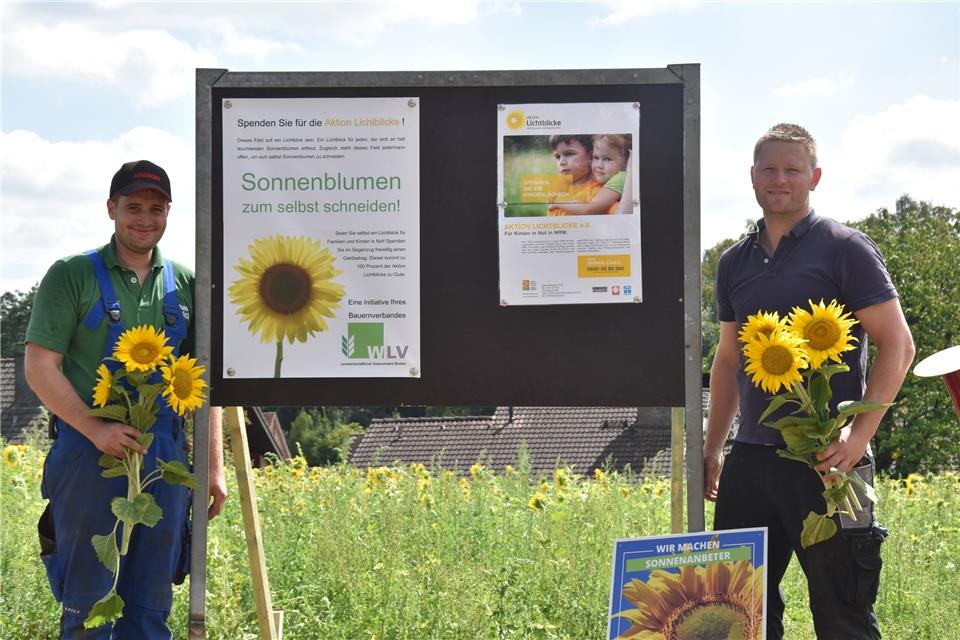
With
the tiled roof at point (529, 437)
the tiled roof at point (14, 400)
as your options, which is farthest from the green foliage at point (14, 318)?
the tiled roof at point (529, 437)

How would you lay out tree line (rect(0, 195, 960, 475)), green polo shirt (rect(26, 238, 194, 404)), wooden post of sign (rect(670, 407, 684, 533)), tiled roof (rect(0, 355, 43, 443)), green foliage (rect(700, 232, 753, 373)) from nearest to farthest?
green polo shirt (rect(26, 238, 194, 404))
wooden post of sign (rect(670, 407, 684, 533))
tree line (rect(0, 195, 960, 475))
green foliage (rect(700, 232, 753, 373))
tiled roof (rect(0, 355, 43, 443))

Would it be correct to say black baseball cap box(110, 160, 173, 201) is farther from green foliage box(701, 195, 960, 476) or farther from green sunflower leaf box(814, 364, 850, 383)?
green foliage box(701, 195, 960, 476)

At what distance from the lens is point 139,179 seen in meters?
4.20

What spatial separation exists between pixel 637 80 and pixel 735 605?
196cm

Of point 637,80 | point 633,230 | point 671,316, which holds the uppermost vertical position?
point 637,80

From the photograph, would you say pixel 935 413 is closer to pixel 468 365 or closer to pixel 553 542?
pixel 553 542

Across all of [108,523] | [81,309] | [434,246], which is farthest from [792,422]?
[81,309]

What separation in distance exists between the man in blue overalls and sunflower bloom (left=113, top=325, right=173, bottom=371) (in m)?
0.23

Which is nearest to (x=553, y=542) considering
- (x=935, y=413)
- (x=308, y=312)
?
(x=308, y=312)

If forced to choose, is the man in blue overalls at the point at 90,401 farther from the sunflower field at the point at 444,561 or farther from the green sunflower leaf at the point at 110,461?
the sunflower field at the point at 444,561

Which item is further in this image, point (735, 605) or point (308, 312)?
point (308, 312)

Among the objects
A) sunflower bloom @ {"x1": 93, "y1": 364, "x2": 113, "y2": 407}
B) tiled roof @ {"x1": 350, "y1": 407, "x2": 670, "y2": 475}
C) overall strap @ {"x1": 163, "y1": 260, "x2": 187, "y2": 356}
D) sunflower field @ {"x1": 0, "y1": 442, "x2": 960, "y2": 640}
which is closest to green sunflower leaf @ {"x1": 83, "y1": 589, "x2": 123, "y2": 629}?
sunflower bloom @ {"x1": 93, "y1": 364, "x2": 113, "y2": 407}

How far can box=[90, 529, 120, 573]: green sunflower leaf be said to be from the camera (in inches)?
149

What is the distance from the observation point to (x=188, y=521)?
4375mm
